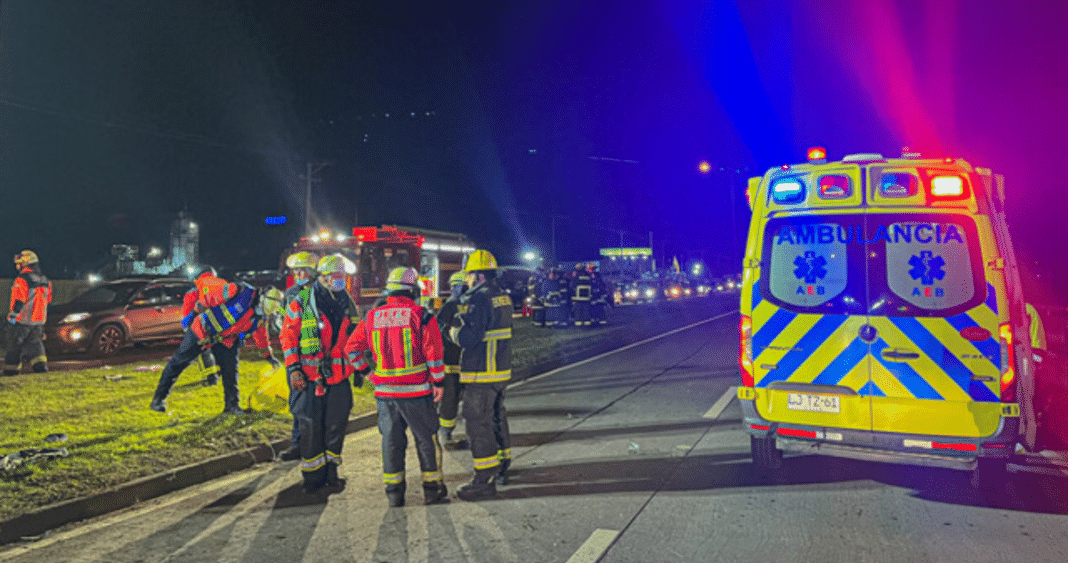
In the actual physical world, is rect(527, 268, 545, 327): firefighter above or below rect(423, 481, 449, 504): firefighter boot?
above

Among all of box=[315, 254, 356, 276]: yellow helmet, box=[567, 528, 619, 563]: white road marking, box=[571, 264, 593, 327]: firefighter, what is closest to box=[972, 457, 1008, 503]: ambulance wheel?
box=[567, 528, 619, 563]: white road marking

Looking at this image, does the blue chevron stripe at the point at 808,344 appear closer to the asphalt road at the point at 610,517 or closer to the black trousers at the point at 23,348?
the asphalt road at the point at 610,517

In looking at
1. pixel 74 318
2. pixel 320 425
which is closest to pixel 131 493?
pixel 320 425

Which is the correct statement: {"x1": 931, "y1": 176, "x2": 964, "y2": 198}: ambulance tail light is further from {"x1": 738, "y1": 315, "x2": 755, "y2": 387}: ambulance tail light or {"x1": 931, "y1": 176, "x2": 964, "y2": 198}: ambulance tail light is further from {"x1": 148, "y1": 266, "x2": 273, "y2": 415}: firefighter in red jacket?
{"x1": 148, "y1": 266, "x2": 273, "y2": 415}: firefighter in red jacket

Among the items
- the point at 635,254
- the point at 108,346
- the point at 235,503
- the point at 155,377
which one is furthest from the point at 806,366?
the point at 635,254

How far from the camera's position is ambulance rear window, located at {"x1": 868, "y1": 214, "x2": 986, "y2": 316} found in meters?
4.48

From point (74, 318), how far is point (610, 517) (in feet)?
40.6

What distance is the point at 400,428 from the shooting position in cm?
488

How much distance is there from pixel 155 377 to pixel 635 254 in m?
29.8

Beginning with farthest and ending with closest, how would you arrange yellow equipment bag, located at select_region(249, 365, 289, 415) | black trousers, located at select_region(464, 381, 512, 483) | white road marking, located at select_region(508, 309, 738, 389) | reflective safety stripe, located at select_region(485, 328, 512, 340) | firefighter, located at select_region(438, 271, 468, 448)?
white road marking, located at select_region(508, 309, 738, 389) → yellow equipment bag, located at select_region(249, 365, 289, 415) → firefighter, located at select_region(438, 271, 468, 448) → reflective safety stripe, located at select_region(485, 328, 512, 340) → black trousers, located at select_region(464, 381, 512, 483)

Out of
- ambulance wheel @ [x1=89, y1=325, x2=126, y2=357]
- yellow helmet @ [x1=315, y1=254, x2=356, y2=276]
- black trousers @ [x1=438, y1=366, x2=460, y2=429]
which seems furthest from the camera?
ambulance wheel @ [x1=89, y1=325, x2=126, y2=357]

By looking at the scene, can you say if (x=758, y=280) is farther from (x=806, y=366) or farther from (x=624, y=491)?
(x=624, y=491)

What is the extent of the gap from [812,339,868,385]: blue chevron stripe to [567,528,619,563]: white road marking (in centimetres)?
187

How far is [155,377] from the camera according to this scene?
399 inches
